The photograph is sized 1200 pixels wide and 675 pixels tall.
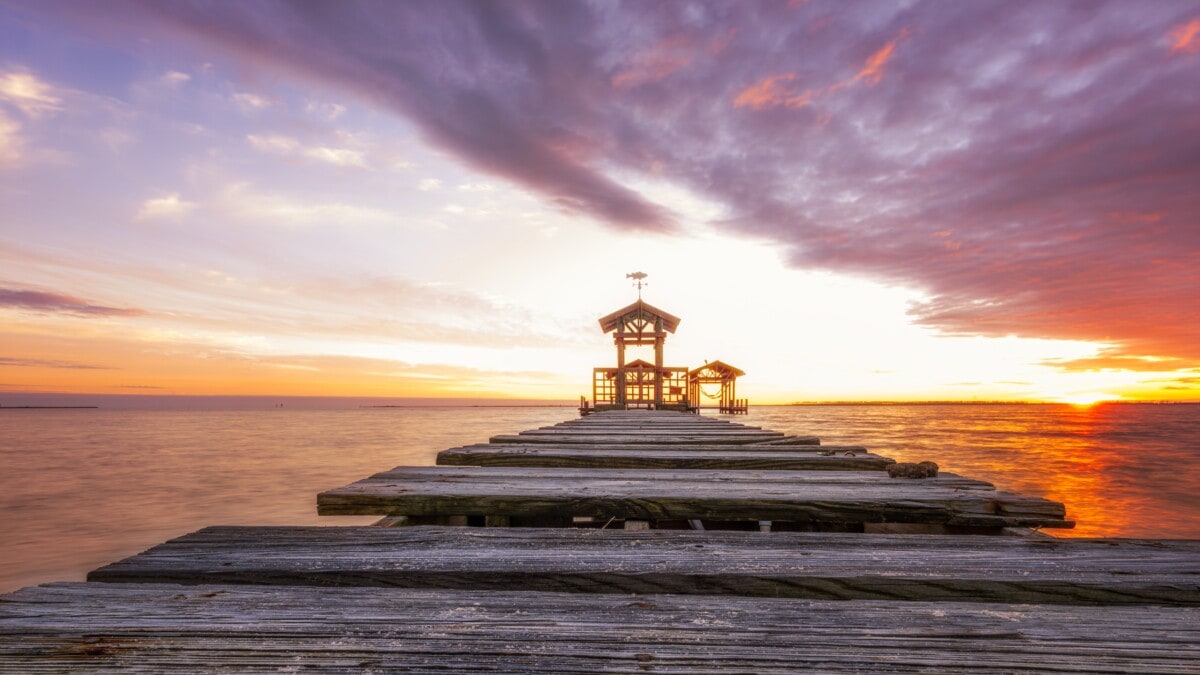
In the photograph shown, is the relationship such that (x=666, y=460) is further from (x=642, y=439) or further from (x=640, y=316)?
(x=640, y=316)

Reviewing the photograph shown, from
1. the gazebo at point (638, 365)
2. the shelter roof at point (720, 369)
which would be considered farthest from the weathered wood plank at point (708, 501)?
the shelter roof at point (720, 369)

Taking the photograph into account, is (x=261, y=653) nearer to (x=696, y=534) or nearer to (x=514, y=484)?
(x=696, y=534)

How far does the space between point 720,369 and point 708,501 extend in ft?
127

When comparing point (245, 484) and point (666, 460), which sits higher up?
point (666, 460)

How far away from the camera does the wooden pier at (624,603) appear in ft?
3.40

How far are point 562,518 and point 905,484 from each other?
1705mm

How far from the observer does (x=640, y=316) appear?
22875 mm

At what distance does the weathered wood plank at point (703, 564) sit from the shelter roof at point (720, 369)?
38078mm

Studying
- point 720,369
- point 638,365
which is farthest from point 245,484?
point 720,369

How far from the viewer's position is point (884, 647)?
107cm

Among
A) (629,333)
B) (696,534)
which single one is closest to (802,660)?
(696,534)

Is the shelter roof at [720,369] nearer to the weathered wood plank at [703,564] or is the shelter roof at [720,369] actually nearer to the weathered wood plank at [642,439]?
the weathered wood plank at [642,439]

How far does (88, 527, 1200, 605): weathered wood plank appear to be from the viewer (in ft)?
4.50

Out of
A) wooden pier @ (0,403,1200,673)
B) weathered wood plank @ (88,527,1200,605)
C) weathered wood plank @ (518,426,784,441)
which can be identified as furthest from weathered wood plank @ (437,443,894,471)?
weathered wood plank @ (518,426,784,441)
